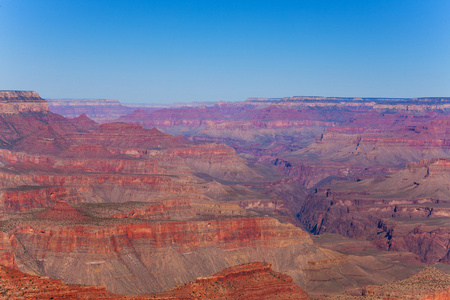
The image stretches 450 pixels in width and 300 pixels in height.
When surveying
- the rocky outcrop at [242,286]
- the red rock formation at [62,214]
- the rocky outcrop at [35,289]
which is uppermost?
the rocky outcrop at [35,289]

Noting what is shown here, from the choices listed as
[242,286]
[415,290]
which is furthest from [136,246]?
[415,290]

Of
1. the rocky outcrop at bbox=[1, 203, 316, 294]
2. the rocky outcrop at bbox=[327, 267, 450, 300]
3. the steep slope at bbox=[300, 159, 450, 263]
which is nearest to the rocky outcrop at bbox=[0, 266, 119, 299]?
the rocky outcrop at bbox=[327, 267, 450, 300]

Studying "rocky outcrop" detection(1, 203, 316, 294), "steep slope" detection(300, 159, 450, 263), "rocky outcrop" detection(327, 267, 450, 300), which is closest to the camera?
"rocky outcrop" detection(327, 267, 450, 300)

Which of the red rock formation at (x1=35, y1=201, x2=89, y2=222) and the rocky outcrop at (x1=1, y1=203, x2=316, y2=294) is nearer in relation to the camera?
the rocky outcrop at (x1=1, y1=203, x2=316, y2=294)

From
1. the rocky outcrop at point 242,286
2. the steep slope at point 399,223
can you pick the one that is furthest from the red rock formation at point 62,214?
the steep slope at point 399,223

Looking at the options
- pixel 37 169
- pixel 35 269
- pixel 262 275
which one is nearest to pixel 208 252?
pixel 35 269

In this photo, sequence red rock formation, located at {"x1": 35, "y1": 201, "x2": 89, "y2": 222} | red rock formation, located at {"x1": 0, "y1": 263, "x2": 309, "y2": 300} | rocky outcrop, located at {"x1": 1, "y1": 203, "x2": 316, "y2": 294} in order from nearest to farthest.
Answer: red rock formation, located at {"x1": 0, "y1": 263, "x2": 309, "y2": 300}, rocky outcrop, located at {"x1": 1, "y1": 203, "x2": 316, "y2": 294}, red rock formation, located at {"x1": 35, "y1": 201, "x2": 89, "y2": 222}

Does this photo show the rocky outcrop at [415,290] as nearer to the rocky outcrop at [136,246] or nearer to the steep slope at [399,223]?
the rocky outcrop at [136,246]

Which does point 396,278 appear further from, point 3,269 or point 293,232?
point 3,269

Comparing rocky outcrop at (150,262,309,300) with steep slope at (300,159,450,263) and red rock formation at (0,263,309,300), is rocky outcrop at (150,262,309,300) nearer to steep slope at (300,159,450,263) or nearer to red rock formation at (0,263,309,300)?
red rock formation at (0,263,309,300)

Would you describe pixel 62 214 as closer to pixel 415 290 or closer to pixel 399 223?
pixel 415 290

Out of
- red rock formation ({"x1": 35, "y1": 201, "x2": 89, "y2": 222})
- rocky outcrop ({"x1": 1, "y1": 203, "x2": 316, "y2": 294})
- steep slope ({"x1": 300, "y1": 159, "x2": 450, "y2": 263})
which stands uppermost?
red rock formation ({"x1": 35, "y1": 201, "x2": 89, "y2": 222})
